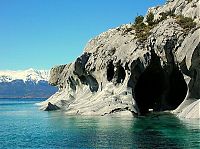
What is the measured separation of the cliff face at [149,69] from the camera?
91938 mm

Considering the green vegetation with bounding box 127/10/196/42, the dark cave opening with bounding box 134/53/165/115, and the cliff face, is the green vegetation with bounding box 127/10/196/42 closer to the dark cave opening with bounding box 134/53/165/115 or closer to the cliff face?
the cliff face

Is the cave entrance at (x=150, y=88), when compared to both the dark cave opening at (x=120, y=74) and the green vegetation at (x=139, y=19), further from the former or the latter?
the green vegetation at (x=139, y=19)

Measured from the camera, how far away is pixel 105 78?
369ft

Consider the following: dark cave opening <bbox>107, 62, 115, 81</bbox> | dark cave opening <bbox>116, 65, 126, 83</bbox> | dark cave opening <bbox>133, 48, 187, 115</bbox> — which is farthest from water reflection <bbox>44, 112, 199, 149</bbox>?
dark cave opening <bbox>107, 62, 115, 81</bbox>

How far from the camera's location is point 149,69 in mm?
106250

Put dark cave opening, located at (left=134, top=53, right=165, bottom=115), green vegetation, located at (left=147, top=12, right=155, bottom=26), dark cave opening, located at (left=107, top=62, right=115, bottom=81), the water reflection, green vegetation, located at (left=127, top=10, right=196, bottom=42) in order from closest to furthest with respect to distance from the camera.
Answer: the water reflection, green vegetation, located at (left=127, top=10, right=196, bottom=42), dark cave opening, located at (left=134, top=53, right=165, bottom=115), dark cave opening, located at (left=107, top=62, right=115, bottom=81), green vegetation, located at (left=147, top=12, right=155, bottom=26)

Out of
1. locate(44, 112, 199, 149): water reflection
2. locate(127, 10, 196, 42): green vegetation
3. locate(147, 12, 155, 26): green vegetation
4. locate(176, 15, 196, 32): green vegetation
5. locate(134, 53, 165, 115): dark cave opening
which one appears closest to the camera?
locate(44, 112, 199, 149): water reflection

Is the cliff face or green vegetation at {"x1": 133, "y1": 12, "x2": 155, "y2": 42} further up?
green vegetation at {"x1": 133, "y1": 12, "x2": 155, "y2": 42}

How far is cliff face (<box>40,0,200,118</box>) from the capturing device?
91.9 m

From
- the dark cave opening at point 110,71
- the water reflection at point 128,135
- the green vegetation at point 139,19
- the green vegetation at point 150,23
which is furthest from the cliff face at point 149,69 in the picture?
the water reflection at point 128,135

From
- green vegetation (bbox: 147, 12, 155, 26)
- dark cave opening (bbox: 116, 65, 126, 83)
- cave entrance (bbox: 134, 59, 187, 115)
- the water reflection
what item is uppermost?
green vegetation (bbox: 147, 12, 155, 26)

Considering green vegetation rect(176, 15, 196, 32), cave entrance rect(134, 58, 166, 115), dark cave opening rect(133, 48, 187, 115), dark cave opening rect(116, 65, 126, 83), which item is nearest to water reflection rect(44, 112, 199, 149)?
green vegetation rect(176, 15, 196, 32)

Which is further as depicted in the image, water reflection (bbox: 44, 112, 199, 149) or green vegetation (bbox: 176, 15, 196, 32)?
green vegetation (bbox: 176, 15, 196, 32)

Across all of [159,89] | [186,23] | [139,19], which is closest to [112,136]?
[186,23]
